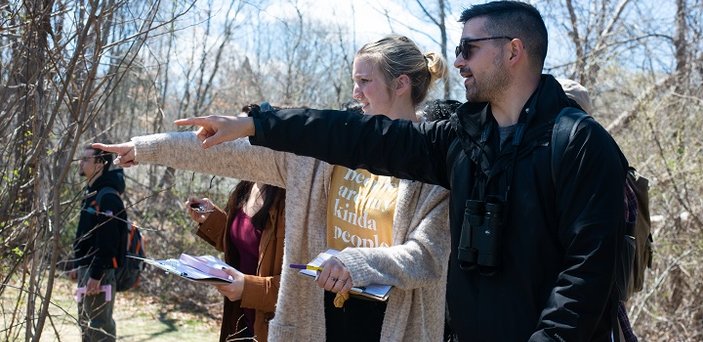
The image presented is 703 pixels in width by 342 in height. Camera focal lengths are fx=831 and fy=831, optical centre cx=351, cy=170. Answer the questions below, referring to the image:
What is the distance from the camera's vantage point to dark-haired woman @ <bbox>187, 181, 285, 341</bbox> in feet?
11.4

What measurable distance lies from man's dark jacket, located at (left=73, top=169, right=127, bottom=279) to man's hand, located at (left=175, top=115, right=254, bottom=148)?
343cm

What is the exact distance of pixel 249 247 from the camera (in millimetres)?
3918

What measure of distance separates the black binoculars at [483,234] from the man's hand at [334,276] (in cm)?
53

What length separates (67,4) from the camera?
3.55m

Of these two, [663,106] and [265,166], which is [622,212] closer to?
[265,166]

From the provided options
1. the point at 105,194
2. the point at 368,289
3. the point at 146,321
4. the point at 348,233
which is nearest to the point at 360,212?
the point at 348,233

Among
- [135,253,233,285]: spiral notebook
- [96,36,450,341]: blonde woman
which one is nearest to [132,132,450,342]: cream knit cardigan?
[96,36,450,341]: blonde woman

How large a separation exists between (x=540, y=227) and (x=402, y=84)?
1.35 m

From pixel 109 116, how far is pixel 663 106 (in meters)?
7.89

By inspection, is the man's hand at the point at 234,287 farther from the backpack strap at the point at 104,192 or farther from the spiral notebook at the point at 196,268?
the backpack strap at the point at 104,192

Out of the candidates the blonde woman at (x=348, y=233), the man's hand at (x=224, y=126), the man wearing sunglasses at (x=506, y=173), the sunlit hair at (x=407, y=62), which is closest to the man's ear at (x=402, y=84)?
the sunlit hair at (x=407, y=62)

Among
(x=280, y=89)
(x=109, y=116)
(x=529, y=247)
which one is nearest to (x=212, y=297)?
(x=109, y=116)

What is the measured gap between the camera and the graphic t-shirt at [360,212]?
315cm

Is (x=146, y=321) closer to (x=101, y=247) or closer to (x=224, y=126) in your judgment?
(x=101, y=247)
